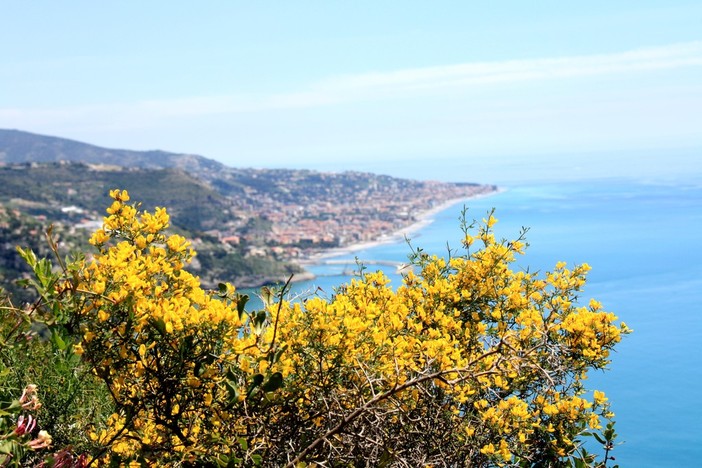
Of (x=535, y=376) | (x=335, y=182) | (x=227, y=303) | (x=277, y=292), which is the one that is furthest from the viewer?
(x=335, y=182)

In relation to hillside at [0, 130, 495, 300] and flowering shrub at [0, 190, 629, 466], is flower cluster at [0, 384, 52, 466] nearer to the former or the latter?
flowering shrub at [0, 190, 629, 466]

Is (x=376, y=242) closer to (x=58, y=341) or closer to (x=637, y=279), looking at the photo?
(x=637, y=279)

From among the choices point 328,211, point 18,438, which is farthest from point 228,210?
point 18,438

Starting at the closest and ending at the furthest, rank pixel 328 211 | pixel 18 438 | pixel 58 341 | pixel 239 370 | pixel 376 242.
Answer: pixel 18 438, pixel 58 341, pixel 239 370, pixel 376 242, pixel 328 211

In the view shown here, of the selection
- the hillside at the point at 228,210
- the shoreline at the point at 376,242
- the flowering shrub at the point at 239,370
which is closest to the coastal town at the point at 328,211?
the hillside at the point at 228,210

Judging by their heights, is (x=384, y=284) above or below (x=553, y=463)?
above

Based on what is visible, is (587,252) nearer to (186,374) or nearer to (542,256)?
(542,256)

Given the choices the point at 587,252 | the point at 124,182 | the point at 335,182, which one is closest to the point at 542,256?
the point at 587,252

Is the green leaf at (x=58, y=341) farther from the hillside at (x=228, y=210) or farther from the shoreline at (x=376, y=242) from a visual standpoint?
the shoreline at (x=376, y=242)

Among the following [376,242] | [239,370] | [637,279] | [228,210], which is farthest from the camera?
[228,210]
